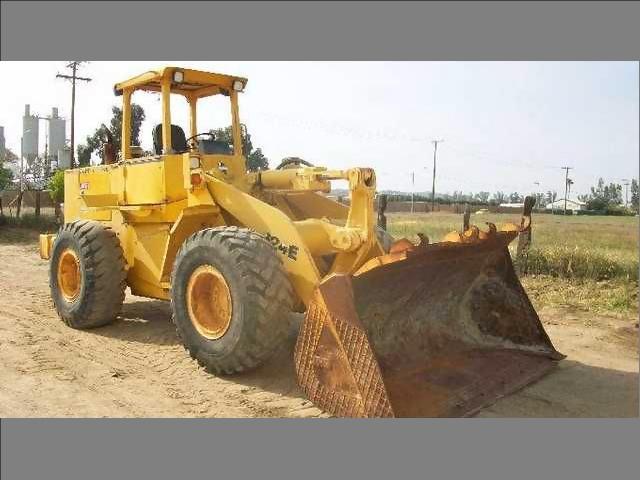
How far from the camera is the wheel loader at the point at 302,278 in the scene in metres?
4.14

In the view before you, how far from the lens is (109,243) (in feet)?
21.7

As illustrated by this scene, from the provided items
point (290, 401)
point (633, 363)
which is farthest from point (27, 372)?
point (633, 363)

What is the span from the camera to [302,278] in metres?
4.84

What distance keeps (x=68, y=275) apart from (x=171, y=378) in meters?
2.89

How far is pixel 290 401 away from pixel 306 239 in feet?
4.68

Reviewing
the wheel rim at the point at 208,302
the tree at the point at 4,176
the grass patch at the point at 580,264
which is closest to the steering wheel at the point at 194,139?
the wheel rim at the point at 208,302

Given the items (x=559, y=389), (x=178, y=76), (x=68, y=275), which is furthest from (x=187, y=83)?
(x=559, y=389)

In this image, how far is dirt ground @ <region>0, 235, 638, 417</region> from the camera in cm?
438

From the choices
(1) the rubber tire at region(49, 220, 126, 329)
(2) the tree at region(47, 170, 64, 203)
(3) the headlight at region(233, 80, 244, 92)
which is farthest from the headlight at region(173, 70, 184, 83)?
(2) the tree at region(47, 170, 64, 203)

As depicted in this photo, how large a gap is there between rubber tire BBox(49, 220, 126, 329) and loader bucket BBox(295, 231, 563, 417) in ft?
10.5

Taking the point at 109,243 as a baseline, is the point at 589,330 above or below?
below

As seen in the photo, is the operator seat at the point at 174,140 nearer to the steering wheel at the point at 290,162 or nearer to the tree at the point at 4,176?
the steering wheel at the point at 290,162

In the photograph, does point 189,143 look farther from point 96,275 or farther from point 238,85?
point 96,275

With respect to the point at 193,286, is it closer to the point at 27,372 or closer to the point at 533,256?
the point at 27,372
